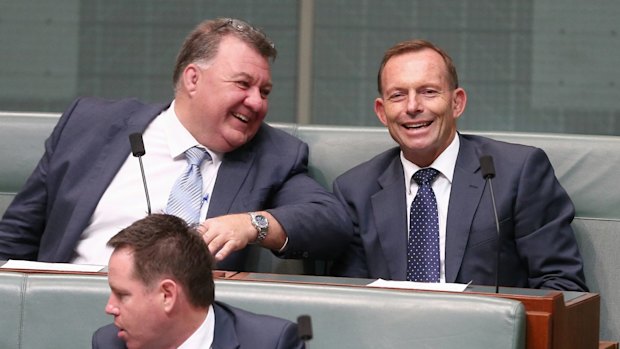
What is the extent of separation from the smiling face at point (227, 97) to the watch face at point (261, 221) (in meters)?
0.36

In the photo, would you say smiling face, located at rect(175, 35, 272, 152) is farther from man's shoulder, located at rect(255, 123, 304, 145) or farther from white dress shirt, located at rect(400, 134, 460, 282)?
white dress shirt, located at rect(400, 134, 460, 282)

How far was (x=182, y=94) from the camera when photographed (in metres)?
3.57

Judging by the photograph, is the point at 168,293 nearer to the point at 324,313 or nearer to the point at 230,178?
the point at 324,313

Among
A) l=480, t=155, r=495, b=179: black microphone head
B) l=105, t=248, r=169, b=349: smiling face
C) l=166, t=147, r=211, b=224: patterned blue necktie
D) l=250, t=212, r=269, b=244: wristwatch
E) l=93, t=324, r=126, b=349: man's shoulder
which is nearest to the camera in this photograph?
l=105, t=248, r=169, b=349: smiling face

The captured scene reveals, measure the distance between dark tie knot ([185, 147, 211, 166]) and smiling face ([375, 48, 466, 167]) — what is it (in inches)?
19.7

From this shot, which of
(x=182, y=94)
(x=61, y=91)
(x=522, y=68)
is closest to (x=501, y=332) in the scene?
(x=182, y=94)

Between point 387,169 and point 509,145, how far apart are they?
1.07 feet

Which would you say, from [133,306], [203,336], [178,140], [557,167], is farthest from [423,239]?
[133,306]

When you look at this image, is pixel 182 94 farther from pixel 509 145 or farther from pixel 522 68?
pixel 522 68

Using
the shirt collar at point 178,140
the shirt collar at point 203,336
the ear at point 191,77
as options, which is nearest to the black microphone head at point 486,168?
the shirt collar at point 203,336

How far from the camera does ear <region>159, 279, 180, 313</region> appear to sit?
215cm

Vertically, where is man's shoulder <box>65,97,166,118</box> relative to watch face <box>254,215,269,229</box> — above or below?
above

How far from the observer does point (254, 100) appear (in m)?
3.46

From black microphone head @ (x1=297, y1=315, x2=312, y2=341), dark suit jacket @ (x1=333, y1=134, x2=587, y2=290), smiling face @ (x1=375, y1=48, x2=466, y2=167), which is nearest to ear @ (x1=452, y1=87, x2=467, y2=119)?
smiling face @ (x1=375, y1=48, x2=466, y2=167)
